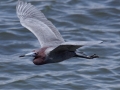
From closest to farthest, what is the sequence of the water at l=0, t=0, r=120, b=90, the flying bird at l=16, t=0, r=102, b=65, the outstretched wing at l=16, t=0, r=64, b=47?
the flying bird at l=16, t=0, r=102, b=65, the outstretched wing at l=16, t=0, r=64, b=47, the water at l=0, t=0, r=120, b=90

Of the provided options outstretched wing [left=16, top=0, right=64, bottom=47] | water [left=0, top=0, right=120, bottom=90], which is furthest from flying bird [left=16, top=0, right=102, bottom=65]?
water [left=0, top=0, right=120, bottom=90]

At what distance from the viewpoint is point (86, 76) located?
357 inches

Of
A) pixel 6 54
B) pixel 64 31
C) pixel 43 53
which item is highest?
pixel 64 31

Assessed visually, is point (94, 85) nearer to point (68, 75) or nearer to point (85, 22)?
point (68, 75)

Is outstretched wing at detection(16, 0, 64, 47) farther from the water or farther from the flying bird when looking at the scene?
the water

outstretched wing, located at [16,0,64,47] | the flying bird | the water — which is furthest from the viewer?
the water

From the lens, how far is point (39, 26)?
7.59m

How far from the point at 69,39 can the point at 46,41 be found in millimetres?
3067

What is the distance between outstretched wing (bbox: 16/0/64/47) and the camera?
24.0 feet

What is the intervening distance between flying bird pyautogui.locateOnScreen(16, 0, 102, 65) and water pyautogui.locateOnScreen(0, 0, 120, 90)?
1.35 m

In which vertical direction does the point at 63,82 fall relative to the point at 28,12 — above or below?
below

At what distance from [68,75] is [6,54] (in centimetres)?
128

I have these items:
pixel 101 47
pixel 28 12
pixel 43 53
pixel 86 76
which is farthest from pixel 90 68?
pixel 43 53

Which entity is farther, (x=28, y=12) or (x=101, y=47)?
(x=101, y=47)
